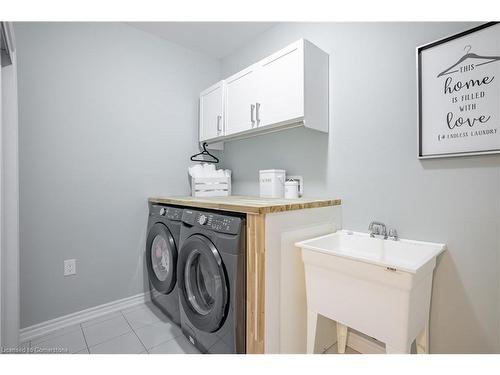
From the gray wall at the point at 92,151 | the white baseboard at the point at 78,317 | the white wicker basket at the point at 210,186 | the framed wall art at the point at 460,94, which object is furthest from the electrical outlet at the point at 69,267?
the framed wall art at the point at 460,94

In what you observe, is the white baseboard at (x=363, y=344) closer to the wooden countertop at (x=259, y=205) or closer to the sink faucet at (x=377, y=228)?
the sink faucet at (x=377, y=228)

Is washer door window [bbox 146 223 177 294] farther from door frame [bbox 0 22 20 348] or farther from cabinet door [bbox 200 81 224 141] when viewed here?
cabinet door [bbox 200 81 224 141]

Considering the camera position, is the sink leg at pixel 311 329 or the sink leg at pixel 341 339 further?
the sink leg at pixel 341 339

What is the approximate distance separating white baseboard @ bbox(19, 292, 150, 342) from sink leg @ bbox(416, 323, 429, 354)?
6.63ft

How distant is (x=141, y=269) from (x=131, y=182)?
0.77m

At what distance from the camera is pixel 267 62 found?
181 cm

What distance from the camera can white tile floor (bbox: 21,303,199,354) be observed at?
1607 millimetres

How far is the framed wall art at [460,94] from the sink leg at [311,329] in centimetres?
103

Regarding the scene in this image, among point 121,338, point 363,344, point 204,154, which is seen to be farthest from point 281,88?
point 121,338

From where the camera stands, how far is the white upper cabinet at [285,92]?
162 centimetres

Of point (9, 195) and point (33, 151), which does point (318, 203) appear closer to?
point (9, 195)

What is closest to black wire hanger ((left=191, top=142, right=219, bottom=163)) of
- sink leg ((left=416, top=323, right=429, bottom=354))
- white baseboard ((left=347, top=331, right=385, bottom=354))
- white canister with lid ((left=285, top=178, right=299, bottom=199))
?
white canister with lid ((left=285, top=178, right=299, bottom=199))
